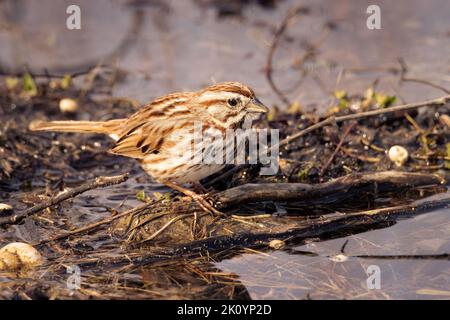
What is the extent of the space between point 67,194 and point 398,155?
10.9 feet

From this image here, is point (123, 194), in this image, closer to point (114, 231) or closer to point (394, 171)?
point (114, 231)

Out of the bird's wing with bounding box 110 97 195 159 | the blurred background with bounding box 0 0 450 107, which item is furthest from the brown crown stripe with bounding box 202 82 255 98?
the blurred background with bounding box 0 0 450 107

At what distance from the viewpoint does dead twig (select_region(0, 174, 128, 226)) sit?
617 cm

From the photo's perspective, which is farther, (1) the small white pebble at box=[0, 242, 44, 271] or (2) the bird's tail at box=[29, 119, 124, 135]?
(2) the bird's tail at box=[29, 119, 124, 135]

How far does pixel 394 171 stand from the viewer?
7.56 metres

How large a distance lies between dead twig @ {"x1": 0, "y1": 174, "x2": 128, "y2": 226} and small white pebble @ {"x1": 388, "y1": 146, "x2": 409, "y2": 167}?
118 inches

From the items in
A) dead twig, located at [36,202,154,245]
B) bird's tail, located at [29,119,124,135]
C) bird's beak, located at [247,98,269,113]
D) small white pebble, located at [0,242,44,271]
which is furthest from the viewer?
bird's tail, located at [29,119,124,135]

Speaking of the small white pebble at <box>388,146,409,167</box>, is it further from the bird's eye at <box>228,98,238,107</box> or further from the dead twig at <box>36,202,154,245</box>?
the dead twig at <box>36,202,154,245</box>

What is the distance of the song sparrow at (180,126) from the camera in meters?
6.91

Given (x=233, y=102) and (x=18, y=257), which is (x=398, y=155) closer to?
(x=233, y=102)

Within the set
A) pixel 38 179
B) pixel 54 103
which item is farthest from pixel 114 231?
pixel 54 103

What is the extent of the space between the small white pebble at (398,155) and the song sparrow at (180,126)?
1.82m

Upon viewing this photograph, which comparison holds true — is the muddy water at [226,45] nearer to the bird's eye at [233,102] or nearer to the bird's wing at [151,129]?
the bird's wing at [151,129]

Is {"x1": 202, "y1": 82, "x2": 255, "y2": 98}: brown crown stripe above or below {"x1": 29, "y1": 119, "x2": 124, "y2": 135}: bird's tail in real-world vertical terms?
above
